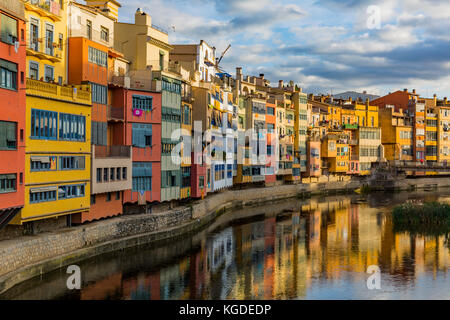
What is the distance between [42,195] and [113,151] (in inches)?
360

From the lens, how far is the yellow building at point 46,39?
107ft

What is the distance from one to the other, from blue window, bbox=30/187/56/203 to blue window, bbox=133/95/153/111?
11.6 metres

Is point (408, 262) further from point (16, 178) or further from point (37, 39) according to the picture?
point (37, 39)

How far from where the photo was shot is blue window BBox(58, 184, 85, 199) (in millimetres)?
32156

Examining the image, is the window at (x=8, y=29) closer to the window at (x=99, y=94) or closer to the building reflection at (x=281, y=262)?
the window at (x=99, y=94)

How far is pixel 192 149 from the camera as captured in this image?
163ft

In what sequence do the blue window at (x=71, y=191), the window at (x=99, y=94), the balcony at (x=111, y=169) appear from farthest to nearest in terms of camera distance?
the window at (x=99, y=94) → the balcony at (x=111, y=169) → the blue window at (x=71, y=191)

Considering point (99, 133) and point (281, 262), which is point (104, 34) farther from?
point (281, 262)

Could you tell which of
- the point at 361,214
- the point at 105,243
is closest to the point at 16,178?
the point at 105,243

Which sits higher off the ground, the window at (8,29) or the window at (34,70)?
the window at (8,29)

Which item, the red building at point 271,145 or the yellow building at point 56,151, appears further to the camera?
the red building at point 271,145

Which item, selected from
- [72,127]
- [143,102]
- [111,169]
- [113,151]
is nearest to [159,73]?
[143,102]

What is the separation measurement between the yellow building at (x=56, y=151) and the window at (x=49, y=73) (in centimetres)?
169

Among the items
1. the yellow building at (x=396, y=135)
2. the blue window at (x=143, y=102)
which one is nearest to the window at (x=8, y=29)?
the blue window at (x=143, y=102)
